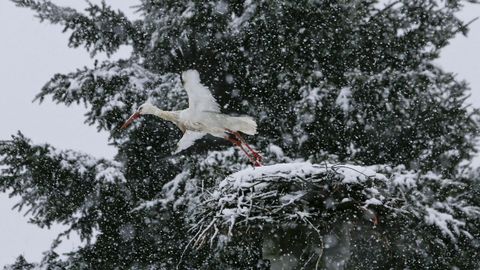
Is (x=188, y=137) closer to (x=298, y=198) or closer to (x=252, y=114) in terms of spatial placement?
(x=298, y=198)

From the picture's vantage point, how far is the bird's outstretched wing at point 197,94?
6.01 metres

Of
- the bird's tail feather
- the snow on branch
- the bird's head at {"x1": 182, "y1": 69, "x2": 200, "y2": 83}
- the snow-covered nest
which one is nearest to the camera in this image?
the snow-covered nest

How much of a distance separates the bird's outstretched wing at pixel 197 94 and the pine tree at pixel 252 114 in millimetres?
1337

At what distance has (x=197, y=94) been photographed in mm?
6062

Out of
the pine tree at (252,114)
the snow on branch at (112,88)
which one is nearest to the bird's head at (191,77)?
the pine tree at (252,114)

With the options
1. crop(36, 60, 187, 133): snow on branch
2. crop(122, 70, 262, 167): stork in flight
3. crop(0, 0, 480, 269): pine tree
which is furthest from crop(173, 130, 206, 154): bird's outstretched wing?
crop(36, 60, 187, 133): snow on branch

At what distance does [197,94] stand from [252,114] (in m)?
3.18

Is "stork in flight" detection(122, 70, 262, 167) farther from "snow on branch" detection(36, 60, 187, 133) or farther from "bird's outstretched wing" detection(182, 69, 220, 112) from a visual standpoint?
"snow on branch" detection(36, 60, 187, 133)

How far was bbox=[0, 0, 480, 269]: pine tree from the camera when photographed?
8.18m

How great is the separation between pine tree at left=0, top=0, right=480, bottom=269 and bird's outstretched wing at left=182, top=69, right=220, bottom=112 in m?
1.34

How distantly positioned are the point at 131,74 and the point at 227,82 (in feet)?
4.77

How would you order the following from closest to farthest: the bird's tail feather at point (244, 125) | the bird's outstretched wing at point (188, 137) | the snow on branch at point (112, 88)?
the bird's tail feather at point (244, 125) < the bird's outstretched wing at point (188, 137) < the snow on branch at point (112, 88)

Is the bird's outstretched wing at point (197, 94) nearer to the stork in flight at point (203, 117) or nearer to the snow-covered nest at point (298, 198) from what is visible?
the stork in flight at point (203, 117)

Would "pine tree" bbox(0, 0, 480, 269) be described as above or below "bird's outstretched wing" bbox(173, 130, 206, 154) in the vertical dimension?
above
